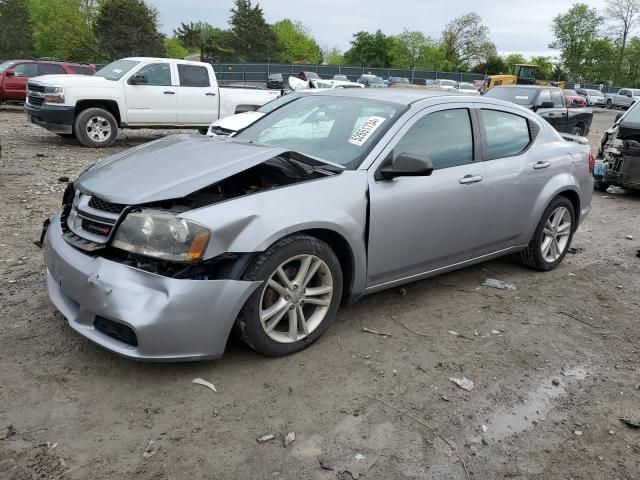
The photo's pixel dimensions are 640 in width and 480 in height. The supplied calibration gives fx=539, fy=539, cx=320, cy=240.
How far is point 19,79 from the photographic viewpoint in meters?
17.2

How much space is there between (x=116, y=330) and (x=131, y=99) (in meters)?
9.32

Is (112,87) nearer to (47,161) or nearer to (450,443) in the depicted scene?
(47,161)

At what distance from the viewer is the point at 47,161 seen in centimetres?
926

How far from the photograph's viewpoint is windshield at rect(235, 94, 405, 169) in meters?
3.67

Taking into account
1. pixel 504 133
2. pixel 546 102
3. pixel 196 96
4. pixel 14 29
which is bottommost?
pixel 504 133

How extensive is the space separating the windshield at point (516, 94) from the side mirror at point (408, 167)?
11320mm

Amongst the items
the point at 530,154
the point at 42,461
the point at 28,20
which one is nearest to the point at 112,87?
the point at 530,154

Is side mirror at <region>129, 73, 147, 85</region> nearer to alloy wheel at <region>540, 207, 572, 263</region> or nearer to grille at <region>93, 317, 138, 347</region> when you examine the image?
alloy wheel at <region>540, 207, 572, 263</region>

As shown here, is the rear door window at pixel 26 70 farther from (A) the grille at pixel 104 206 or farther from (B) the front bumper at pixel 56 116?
(A) the grille at pixel 104 206

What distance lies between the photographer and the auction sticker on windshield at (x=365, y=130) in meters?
3.69

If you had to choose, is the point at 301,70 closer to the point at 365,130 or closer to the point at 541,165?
the point at 541,165

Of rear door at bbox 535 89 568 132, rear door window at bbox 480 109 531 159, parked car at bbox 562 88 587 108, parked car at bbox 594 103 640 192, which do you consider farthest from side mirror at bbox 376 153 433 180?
parked car at bbox 562 88 587 108

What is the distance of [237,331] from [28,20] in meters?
73.3

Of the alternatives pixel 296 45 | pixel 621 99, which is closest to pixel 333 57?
pixel 296 45
